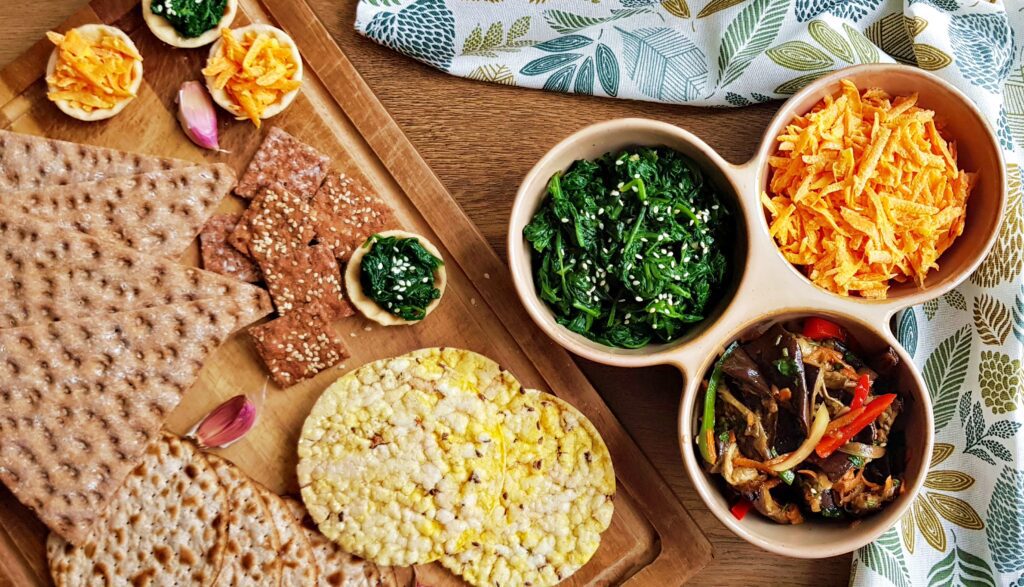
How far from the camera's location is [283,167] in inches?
149

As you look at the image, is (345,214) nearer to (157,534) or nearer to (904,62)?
(157,534)

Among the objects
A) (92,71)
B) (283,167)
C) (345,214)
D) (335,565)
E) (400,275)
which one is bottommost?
(335,565)

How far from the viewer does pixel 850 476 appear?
3467mm

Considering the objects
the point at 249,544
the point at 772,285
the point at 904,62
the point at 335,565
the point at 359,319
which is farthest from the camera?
the point at 904,62

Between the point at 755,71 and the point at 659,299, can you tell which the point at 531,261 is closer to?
the point at 659,299

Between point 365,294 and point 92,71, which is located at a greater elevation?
point 92,71

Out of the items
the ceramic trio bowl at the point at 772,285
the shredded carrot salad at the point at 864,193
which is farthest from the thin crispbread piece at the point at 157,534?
the shredded carrot salad at the point at 864,193

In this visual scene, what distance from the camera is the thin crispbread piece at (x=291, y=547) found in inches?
143

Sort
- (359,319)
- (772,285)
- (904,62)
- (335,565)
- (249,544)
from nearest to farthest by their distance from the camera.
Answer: (772,285) → (249,544) → (335,565) → (359,319) → (904,62)

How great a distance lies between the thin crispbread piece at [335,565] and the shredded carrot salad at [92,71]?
1.88m

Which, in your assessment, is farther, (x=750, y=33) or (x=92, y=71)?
(x=750, y=33)

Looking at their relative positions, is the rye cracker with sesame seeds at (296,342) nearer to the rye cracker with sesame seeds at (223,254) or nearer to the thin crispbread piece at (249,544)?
the rye cracker with sesame seeds at (223,254)

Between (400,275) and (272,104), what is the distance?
927 mm

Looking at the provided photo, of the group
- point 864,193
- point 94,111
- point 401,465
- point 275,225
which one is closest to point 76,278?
point 94,111
